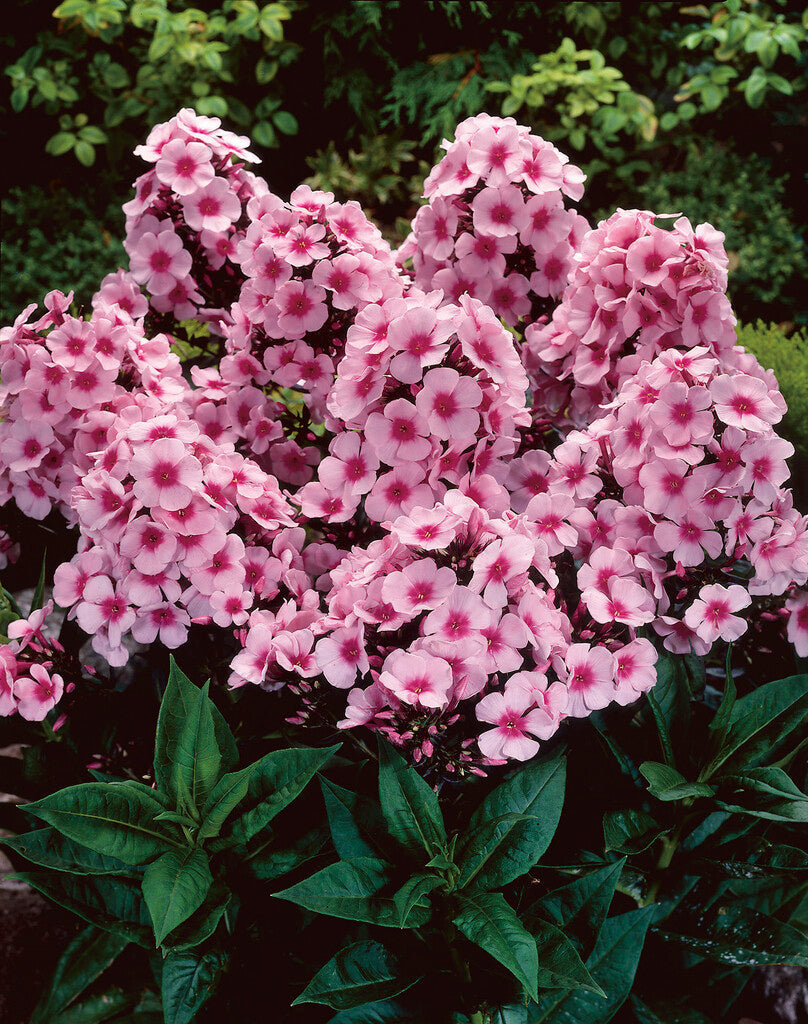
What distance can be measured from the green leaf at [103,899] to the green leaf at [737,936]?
3.01 feet

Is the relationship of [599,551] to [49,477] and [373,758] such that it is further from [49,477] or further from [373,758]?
[49,477]

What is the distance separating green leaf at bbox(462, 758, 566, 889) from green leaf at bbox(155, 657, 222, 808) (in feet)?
1.42

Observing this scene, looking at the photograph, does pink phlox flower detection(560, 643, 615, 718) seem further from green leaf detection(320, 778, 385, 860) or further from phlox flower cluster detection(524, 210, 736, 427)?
phlox flower cluster detection(524, 210, 736, 427)

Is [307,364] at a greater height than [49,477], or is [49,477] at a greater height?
[307,364]

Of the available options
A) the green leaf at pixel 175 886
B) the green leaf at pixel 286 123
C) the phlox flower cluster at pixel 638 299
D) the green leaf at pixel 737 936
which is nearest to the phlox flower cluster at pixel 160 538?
the green leaf at pixel 175 886

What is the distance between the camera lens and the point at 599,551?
4.79 ft

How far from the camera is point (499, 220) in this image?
1.73m

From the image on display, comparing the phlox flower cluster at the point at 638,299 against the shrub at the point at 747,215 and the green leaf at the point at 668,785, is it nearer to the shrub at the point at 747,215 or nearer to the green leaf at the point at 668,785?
the green leaf at the point at 668,785

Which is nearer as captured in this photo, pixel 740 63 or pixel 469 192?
pixel 469 192

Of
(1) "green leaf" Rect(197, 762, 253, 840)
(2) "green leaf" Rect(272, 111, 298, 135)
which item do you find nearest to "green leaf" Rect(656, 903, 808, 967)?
(1) "green leaf" Rect(197, 762, 253, 840)

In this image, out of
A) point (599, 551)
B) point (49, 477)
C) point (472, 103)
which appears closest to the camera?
point (599, 551)

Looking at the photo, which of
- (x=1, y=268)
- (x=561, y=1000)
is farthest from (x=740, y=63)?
(x=561, y=1000)

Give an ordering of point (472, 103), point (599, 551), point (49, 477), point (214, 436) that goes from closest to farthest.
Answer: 1. point (599, 551)
2. point (49, 477)
3. point (214, 436)
4. point (472, 103)

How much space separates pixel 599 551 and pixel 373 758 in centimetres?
55
